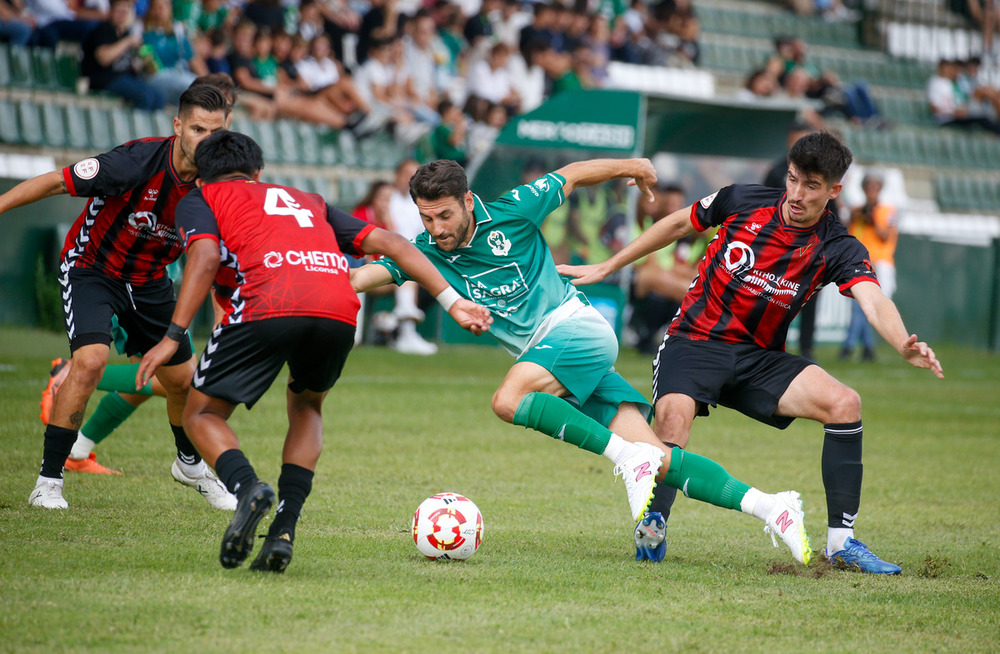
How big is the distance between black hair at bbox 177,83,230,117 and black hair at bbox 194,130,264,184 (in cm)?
91

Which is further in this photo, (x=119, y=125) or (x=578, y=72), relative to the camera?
(x=578, y=72)

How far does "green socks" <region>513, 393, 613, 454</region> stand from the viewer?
4895 mm

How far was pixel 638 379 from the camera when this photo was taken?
1217 cm

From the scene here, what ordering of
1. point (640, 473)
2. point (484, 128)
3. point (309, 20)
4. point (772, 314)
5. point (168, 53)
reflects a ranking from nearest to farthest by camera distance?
point (640, 473)
point (772, 314)
point (168, 53)
point (309, 20)
point (484, 128)

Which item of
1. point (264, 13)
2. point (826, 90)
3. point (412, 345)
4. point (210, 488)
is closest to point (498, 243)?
point (210, 488)

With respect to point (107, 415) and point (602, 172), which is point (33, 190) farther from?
point (602, 172)

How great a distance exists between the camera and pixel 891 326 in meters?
4.88

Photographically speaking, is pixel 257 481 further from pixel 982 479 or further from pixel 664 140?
pixel 664 140

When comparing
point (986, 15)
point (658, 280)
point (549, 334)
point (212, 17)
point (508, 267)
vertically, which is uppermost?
point (508, 267)

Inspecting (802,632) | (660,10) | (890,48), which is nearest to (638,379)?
(802,632)

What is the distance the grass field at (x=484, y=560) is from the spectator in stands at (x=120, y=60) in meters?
5.81

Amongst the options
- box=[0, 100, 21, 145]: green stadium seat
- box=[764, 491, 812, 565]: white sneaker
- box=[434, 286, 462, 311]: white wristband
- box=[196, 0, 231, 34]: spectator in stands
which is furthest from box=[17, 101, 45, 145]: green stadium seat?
box=[764, 491, 812, 565]: white sneaker

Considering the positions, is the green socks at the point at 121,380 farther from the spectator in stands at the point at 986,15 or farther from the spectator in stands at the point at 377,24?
the spectator in stands at the point at 986,15

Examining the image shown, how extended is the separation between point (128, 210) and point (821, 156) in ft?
11.0
